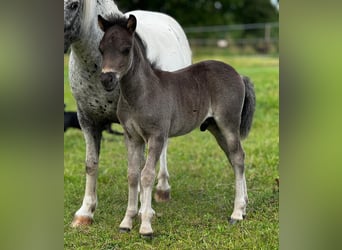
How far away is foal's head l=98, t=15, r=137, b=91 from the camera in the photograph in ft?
10.0

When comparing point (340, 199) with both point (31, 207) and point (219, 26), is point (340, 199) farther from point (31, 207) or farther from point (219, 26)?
point (219, 26)

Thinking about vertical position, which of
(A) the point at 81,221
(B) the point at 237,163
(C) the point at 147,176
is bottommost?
(A) the point at 81,221

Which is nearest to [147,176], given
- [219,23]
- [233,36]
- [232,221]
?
[232,221]

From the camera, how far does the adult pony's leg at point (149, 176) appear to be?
346 centimetres

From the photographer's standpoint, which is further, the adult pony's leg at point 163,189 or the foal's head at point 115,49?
the adult pony's leg at point 163,189

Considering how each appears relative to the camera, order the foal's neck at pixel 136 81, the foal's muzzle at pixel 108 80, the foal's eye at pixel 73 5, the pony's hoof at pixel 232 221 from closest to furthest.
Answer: the foal's muzzle at pixel 108 80 → the foal's eye at pixel 73 5 → the foal's neck at pixel 136 81 → the pony's hoof at pixel 232 221

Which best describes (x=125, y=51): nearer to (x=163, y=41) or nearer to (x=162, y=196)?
(x=163, y=41)

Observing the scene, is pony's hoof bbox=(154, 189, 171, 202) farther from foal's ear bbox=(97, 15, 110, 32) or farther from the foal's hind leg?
foal's ear bbox=(97, 15, 110, 32)

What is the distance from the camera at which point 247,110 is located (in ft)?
14.0

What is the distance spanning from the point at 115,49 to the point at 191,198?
7.07ft

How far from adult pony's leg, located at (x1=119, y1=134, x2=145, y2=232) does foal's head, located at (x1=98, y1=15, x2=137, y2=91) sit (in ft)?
2.21

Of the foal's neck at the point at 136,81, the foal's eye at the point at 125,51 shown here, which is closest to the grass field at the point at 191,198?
the foal's neck at the point at 136,81

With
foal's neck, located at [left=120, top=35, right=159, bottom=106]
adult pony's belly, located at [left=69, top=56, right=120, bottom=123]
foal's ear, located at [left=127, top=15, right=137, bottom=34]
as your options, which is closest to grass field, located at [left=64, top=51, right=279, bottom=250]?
adult pony's belly, located at [left=69, top=56, right=120, bottom=123]

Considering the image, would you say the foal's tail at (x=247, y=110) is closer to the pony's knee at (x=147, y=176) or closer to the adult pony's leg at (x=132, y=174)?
the adult pony's leg at (x=132, y=174)
